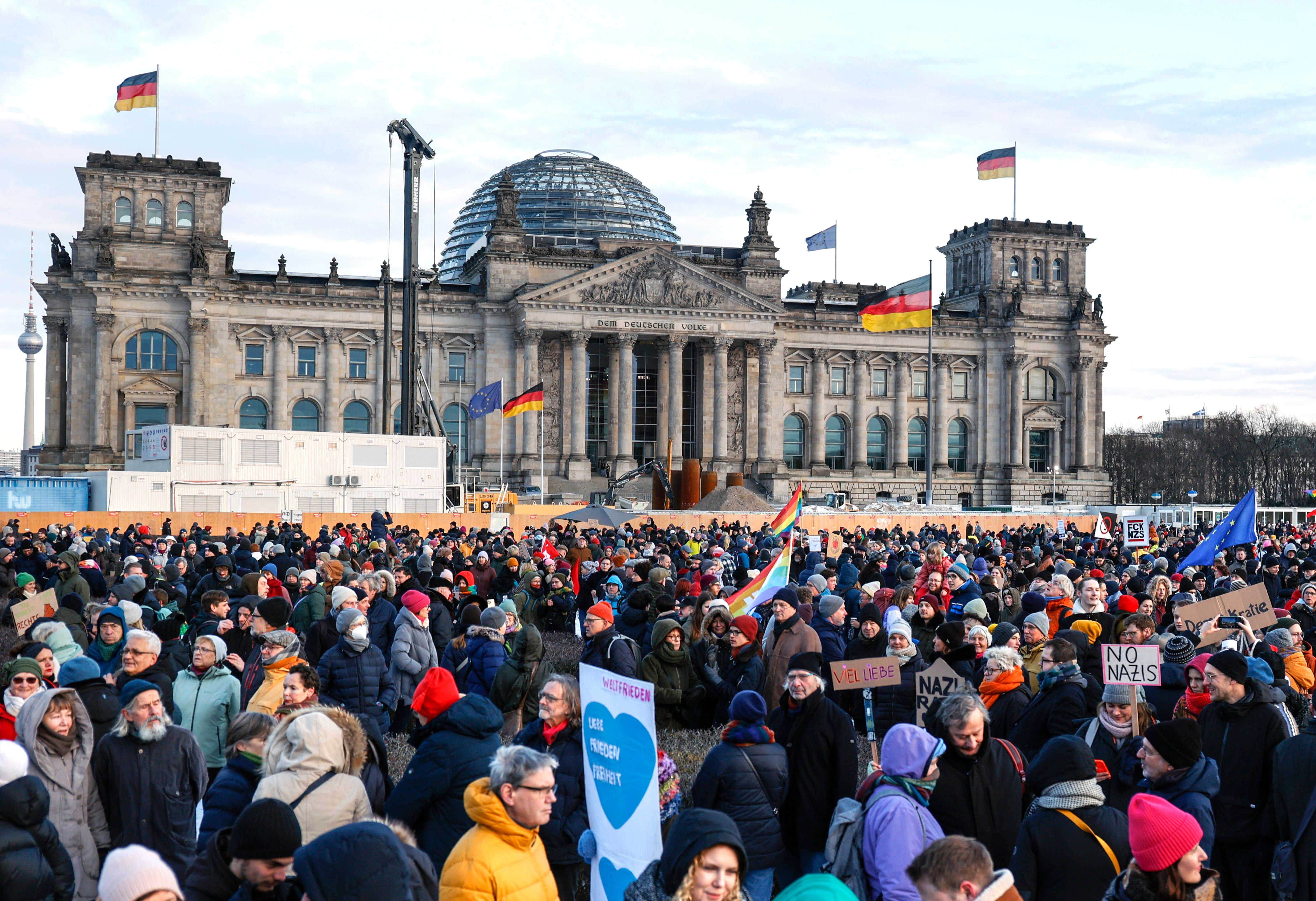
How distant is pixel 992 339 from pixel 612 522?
48.5 m

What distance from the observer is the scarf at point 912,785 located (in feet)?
18.4

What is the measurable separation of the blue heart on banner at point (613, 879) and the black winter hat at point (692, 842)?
87 cm

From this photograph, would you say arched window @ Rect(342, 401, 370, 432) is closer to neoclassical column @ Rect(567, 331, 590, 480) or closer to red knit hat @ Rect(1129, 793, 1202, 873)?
neoclassical column @ Rect(567, 331, 590, 480)

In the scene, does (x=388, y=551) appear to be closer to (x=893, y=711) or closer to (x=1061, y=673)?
(x=893, y=711)

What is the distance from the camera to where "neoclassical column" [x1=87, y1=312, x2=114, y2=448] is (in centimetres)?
6444

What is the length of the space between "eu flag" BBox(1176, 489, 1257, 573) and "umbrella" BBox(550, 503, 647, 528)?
17552 mm

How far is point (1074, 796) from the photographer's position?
18.6 ft

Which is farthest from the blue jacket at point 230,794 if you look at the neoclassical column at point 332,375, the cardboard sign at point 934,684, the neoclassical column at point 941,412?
the neoclassical column at point 941,412

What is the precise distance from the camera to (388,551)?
2341cm

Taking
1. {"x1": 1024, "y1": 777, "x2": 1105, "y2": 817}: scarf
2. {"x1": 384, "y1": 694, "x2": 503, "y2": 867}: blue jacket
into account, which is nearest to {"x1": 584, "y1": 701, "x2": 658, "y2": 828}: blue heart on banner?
{"x1": 384, "y1": 694, "x2": 503, "y2": 867}: blue jacket

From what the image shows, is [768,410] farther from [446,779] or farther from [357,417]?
[446,779]

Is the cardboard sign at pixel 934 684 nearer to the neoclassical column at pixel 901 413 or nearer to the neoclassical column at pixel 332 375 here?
the neoclassical column at pixel 332 375

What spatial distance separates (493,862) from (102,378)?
6625 cm

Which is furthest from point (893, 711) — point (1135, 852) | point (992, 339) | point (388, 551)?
point (992, 339)
